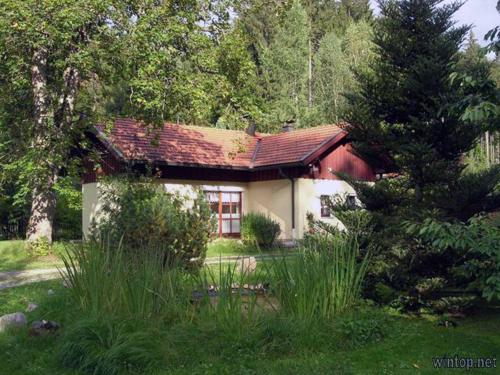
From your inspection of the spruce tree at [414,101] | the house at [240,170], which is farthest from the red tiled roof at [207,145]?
the spruce tree at [414,101]

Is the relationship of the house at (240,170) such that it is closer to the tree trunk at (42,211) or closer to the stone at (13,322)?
the tree trunk at (42,211)

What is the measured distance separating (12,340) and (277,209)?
15.7 meters

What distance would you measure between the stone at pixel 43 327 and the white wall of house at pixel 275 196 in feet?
44.1

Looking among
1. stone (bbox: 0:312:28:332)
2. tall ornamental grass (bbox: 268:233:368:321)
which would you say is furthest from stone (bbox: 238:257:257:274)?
stone (bbox: 0:312:28:332)

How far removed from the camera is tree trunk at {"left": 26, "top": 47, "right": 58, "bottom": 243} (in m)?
15.8

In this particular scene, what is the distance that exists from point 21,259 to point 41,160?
→ 3301mm

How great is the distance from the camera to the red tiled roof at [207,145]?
19.7 meters

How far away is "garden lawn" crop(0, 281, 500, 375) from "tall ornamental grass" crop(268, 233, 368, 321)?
0.85 feet

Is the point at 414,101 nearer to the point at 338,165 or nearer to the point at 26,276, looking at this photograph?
the point at 26,276

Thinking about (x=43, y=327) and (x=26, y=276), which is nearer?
(x=43, y=327)

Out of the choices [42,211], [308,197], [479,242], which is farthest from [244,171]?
[479,242]

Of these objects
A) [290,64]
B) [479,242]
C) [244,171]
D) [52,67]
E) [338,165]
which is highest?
[290,64]

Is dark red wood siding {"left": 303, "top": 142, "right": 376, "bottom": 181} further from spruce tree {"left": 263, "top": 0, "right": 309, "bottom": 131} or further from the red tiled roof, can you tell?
spruce tree {"left": 263, "top": 0, "right": 309, "bottom": 131}

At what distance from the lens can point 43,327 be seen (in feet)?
21.2
